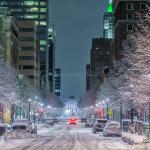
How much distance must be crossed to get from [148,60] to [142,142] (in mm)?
8001

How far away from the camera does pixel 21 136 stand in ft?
197

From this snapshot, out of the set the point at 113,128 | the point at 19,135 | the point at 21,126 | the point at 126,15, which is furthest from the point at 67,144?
the point at 126,15

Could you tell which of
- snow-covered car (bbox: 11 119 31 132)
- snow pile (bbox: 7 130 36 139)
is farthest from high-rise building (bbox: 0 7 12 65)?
snow pile (bbox: 7 130 36 139)

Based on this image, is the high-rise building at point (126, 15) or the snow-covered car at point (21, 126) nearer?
the snow-covered car at point (21, 126)

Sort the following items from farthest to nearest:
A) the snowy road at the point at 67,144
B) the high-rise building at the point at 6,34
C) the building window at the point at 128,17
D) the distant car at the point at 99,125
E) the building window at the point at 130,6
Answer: the building window at the point at 128,17 < the building window at the point at 130,6 < the high-rise building at the point at 6,34 < the distant car at the point at 99,125 < the snowy road at the point at 67,144

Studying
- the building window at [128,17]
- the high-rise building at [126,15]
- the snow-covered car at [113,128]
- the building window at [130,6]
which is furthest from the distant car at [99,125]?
the building window at [130,6]

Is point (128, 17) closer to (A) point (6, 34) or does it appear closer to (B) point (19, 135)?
(A) point (6, 34)

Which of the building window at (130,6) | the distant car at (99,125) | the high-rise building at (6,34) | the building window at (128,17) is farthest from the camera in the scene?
the building window at (128,17)

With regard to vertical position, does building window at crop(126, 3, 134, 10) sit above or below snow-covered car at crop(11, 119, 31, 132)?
above

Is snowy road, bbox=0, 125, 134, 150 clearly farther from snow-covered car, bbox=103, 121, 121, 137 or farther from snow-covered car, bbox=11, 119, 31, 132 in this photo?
snow-covered car, bbox=103, 121, 121, 137

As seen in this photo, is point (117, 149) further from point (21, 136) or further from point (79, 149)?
point (21, 136)

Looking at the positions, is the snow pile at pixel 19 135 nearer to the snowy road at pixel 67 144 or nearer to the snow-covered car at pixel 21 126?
the snow-covered car at pixel 21 126

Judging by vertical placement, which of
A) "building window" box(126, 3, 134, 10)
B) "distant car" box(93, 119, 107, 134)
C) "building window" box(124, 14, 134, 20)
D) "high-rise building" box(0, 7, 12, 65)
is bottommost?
"distant car" box(93, 119, 107, 134)

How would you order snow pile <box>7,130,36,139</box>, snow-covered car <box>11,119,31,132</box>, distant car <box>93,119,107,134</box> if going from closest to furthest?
snow pile <box>7,130,36,139</box>, snow-covered car <box>11,119,31,132</box>, distant car <box>93,119,107,134</box>
